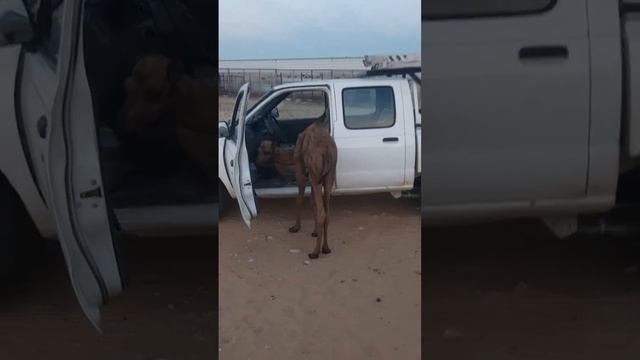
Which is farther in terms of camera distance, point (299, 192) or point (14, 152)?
point (14, 152)

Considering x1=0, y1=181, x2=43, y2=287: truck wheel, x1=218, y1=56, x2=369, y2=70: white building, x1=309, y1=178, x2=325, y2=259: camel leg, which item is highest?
x1=218, y1=56, x2=369, y2=70: white building

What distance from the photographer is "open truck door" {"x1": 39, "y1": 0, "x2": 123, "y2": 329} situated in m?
1.95

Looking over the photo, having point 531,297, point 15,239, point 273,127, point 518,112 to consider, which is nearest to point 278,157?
point 273,127

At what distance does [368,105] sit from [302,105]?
0.51 ft

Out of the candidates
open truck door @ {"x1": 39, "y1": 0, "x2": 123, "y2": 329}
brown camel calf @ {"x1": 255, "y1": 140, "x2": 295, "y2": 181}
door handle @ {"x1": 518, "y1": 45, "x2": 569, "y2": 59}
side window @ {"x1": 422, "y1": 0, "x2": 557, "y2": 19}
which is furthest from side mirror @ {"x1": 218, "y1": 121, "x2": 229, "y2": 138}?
door handle @ {"x1": 518, "y1": 45, "x2": 569, "y2": 59}

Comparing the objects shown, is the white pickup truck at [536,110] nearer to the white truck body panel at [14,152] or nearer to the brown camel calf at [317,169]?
the brown camel calf at [317,169]

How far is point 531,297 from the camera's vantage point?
9.29ft

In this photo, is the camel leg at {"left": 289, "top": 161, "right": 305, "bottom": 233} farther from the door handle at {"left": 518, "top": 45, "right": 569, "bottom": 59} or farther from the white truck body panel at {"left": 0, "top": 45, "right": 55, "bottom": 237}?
the door handle at {"left": 518, "top": 45, "right": 569, "bottom": 59}

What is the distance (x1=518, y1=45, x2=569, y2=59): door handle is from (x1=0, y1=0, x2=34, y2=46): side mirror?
151cm

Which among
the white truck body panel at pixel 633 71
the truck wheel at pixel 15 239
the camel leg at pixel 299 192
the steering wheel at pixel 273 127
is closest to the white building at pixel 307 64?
the steering wheel at pixel 273 127

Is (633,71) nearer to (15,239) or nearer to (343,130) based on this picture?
(343,130)

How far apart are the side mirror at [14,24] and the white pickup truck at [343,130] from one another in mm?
763

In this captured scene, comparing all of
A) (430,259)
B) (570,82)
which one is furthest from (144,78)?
(570,82)

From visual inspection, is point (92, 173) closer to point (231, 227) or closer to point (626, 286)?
point (231, 227)
